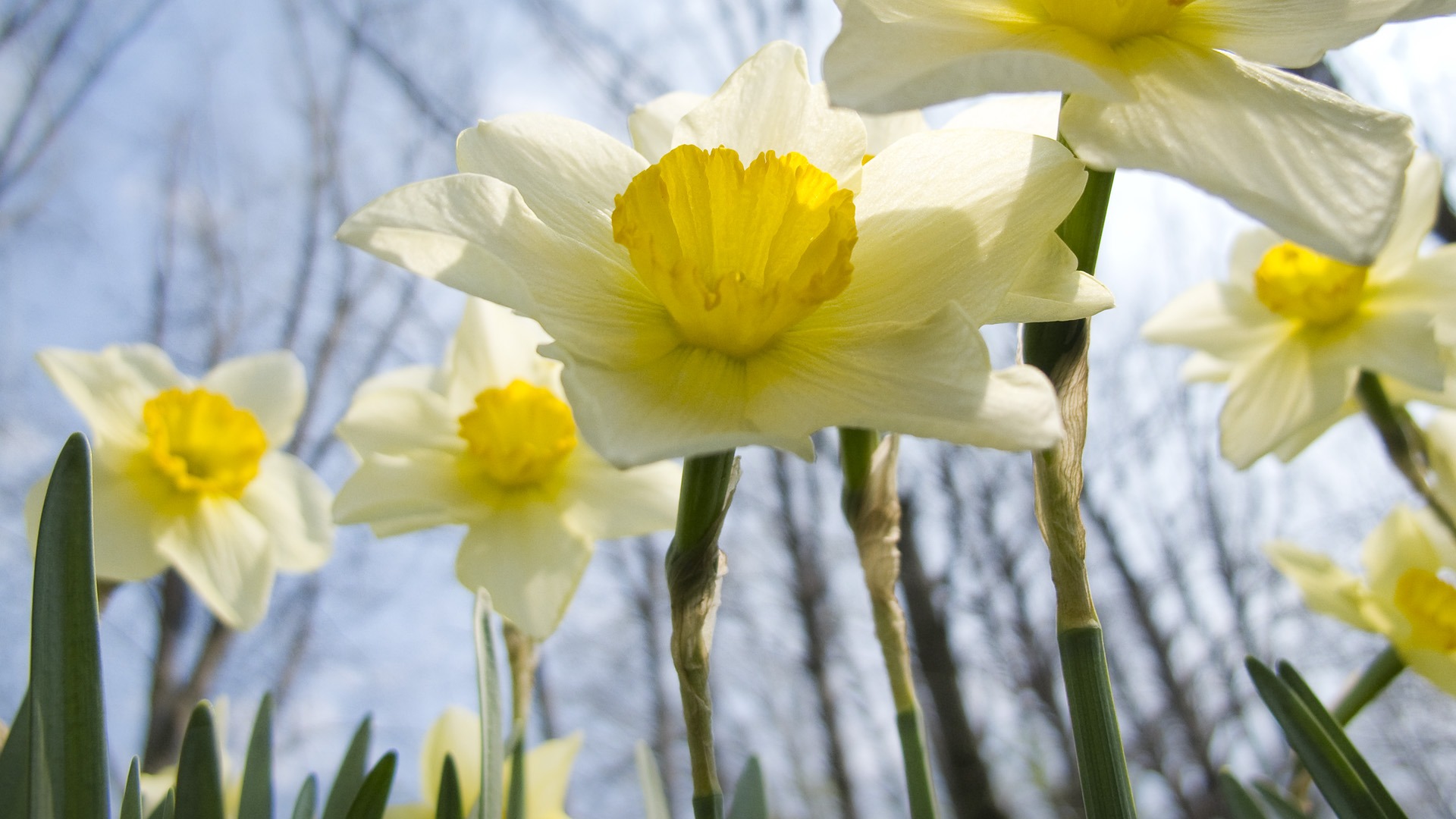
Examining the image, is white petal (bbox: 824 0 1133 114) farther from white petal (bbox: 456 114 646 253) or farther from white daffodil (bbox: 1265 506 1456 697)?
white daffodil (bbox: 1265 506 1456 697)

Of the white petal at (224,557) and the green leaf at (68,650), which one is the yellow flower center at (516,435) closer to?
the white petal at (224,557)

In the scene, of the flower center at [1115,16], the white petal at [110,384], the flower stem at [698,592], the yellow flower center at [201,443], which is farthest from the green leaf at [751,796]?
the white petal at [110,384]

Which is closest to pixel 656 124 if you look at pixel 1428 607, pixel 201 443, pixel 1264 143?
pixel 1264 143

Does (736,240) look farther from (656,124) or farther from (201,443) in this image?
(201,443)

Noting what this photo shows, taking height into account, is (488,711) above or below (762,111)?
below

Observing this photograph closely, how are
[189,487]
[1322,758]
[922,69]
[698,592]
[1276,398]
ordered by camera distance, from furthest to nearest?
[189,487] < [1276,398] < [1322,758] < [698,592] < [922,69]
